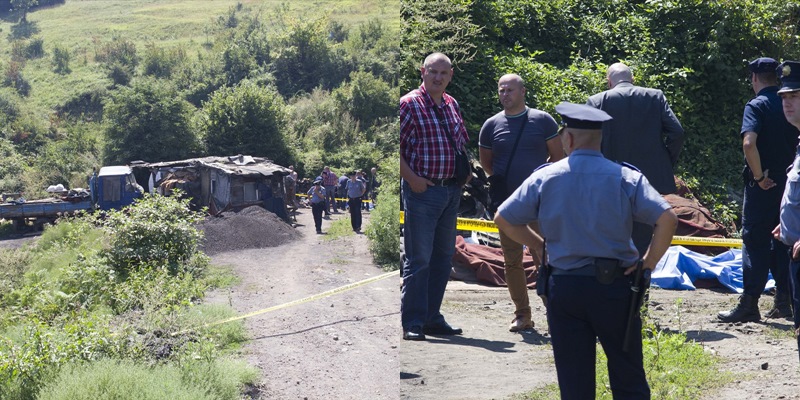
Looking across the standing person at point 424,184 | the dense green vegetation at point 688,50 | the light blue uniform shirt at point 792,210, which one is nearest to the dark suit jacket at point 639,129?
the light blue uniform shirt at point 792,210

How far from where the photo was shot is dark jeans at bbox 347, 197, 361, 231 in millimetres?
3330

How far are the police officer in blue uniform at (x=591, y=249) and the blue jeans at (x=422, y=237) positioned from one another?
716mm

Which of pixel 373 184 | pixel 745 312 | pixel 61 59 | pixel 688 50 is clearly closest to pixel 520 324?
pixel 745 312

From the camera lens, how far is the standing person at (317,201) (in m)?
3.20

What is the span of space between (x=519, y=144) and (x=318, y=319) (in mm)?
1991

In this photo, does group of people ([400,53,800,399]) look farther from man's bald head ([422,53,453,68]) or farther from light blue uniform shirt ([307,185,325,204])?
light blue uniform shirt ([307,185,325,204])

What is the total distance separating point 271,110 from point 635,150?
2633 millimetres

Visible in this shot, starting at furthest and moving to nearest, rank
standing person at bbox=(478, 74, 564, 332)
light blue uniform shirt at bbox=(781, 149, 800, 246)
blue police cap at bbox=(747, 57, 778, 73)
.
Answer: blue police cap at bbox=(747, 57, 778, 73) < standing person at bbox=(478, 74, 564, 332) < light blue uniform shirt at bbox=(781, 149, 800, 246)

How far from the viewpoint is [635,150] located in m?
5.25

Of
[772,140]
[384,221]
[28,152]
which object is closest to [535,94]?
[772,140]

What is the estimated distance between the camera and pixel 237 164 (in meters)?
3.29

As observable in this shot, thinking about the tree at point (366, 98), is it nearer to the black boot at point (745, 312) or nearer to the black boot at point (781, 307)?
the black boot at point (745, 312)

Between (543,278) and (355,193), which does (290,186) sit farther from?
(543,278)

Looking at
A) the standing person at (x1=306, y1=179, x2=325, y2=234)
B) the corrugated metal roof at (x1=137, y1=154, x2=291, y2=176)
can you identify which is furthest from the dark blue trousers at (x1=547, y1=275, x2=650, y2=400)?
the corrugated metal roof at (x1=137, y1=154, x2=291, y2=176)
